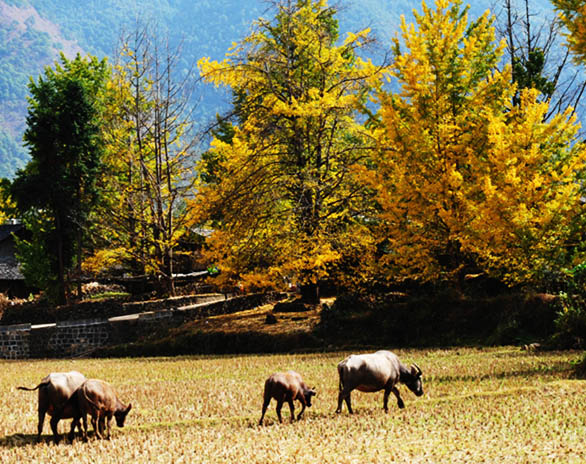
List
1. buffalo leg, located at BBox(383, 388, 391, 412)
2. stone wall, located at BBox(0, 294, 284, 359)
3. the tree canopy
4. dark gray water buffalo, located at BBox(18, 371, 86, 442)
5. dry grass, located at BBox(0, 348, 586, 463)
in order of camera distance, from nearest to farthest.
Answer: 1. dry grass, located at BBox(0, 348, 586, 463)
2. dark gray water buffalo, located at BBox(18, 371, 86, 442)
3. buffalo leg, located at BBox(383, 388, 391, 412)
4. stone wall, located at BBox(0, 294, 284, 359)
5. the tree canopy

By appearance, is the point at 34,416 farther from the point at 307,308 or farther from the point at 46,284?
the point at 46,284

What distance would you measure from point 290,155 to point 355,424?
18.6m

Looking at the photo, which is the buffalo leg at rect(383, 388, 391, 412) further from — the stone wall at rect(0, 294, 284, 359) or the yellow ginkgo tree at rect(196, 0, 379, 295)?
the stone wall at rect(0, 294, 284, 359)

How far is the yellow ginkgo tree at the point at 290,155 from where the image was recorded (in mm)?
25719

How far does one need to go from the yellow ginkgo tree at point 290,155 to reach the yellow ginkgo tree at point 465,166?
2.53 metres

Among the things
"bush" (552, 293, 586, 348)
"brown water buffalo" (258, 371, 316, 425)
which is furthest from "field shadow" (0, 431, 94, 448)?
"bush" (552, 293, 586, 348)

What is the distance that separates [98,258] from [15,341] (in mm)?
6392

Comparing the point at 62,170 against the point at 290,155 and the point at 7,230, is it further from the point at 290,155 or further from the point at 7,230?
the point at 7,230

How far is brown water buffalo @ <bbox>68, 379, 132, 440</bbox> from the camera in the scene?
929 cm

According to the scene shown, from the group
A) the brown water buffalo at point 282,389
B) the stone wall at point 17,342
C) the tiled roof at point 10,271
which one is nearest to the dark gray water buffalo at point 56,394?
the brown water buffalo at point 282,389

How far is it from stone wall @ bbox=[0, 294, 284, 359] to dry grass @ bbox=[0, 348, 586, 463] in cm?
1330

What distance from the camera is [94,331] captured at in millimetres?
30062

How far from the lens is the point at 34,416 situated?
1227 centimetres

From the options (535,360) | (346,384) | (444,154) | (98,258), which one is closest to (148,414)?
(346,384)
